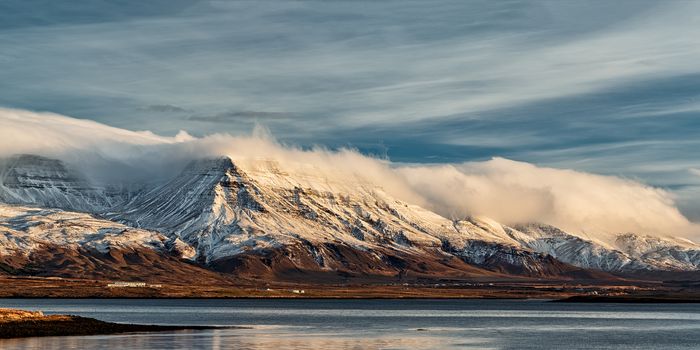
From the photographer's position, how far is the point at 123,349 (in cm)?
11625

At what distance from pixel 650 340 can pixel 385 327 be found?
142ft

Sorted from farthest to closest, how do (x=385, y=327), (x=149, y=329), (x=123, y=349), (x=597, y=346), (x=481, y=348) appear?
1. (x=385, y=327)
2. (x=149, y=329)
3. (x=597, y=346)
4. (x=481, y=348)
5. (x=123, y=349)

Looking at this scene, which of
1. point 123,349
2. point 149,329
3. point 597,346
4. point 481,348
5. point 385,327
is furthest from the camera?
point 385,327

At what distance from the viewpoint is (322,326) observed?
6969 inches

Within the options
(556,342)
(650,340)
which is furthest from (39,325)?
(650,340)

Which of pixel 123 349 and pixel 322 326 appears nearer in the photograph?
pixel 123 349

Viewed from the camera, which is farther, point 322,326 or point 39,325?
point 322,326

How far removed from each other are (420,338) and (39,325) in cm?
4984

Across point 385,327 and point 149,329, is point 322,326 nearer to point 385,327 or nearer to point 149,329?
point 385,327

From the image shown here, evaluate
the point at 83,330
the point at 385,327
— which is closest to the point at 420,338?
the point at 385,327

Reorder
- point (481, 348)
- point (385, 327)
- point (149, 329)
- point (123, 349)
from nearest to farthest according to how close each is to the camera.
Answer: point (123, 349) → point (481, 348) → point (149, 329) → point (385, 327)

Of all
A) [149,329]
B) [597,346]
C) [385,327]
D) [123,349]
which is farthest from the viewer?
[385,327]

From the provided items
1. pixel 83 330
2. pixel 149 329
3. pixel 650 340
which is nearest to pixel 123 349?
pixel 83 330

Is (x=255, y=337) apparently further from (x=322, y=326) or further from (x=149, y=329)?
(x=322, y=326)
